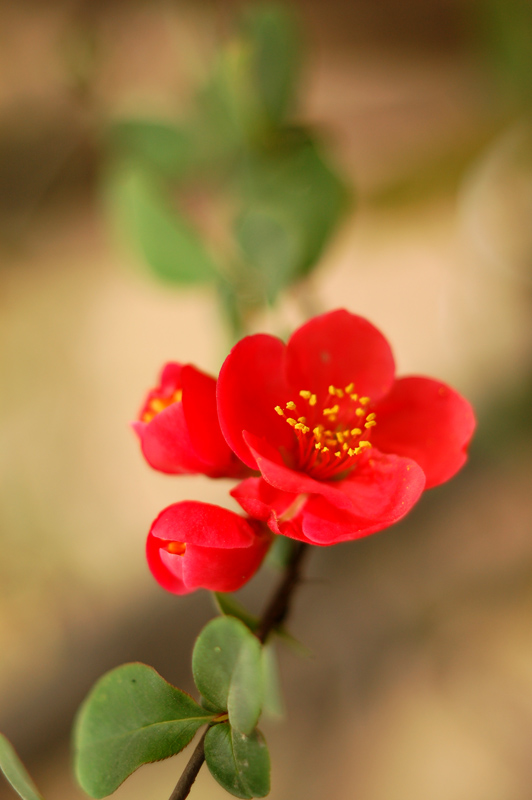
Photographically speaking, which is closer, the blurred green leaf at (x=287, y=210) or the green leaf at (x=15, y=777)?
the green leaf at (x=15, y=777)

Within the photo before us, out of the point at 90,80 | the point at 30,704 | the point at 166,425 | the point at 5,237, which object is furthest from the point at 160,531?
the point at 5,237

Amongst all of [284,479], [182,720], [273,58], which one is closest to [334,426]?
[284,479]

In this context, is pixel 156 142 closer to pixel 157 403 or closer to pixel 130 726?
pixel 157 403

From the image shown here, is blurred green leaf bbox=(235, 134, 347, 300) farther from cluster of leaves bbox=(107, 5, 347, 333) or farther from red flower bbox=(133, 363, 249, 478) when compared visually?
red flower bbox=(133, 363, 249, 478)

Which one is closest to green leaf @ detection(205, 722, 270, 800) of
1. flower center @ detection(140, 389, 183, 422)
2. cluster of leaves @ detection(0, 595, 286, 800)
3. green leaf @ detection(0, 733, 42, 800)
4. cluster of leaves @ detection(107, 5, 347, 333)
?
cluster of leaves @ detection(0, 595, 286, 800)

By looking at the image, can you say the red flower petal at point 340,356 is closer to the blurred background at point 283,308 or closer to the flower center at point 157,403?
the flower center at point 157,403

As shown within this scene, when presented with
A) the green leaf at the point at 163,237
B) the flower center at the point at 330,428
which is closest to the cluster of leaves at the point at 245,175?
the green leaf at the point at 163,237

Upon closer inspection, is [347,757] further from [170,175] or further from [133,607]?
[170,175]
